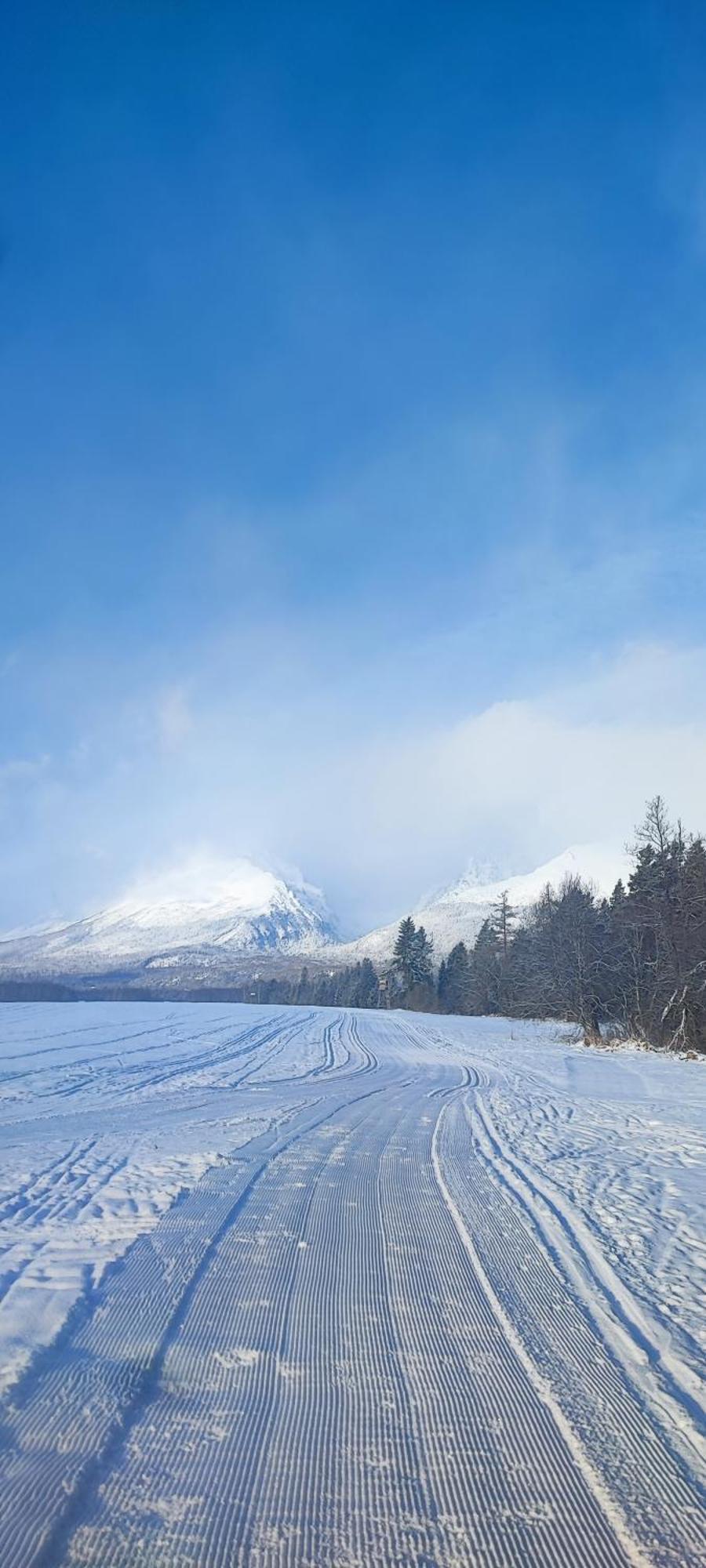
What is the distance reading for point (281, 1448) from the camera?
2.69 meters

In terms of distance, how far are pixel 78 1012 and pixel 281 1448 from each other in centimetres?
3285

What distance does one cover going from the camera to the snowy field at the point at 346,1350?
2340 millimetres

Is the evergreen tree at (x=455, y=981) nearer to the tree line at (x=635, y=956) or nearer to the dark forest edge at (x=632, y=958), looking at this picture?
the dark forest edge at (x=632, y=958)

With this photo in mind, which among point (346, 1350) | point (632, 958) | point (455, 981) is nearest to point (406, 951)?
point (455, 981)

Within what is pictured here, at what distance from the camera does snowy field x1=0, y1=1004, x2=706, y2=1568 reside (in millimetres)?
2340

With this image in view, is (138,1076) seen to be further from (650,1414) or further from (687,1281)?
(650,1414)

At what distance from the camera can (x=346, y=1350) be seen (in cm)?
344

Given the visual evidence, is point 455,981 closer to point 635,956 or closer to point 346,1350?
point 635,956

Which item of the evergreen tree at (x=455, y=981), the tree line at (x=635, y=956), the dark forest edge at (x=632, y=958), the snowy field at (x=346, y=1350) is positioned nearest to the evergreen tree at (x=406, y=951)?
the evergreen tree at (x=455, y=981)

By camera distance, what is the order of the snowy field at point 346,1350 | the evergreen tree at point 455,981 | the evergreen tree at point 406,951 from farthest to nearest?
1. the evergreen tree at point 406,951
2. the evergreen tree at point 455,981
3. the snowy field at point 346,1350

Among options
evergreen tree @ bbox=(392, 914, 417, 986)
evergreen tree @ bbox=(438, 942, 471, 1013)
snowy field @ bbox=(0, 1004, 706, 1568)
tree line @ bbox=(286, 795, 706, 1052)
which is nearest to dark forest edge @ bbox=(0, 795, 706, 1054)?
tree line @ bbox=(286, 795, 706, 1052)

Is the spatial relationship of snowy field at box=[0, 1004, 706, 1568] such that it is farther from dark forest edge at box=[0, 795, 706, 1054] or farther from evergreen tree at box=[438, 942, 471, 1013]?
evergreen tree at box=[438, 942, 471, 1013]

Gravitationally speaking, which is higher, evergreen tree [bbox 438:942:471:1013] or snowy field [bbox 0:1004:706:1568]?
snowy field [bbox 0:1004:706:1568]

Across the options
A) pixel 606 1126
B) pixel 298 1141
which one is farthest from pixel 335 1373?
pixel 606 1126
